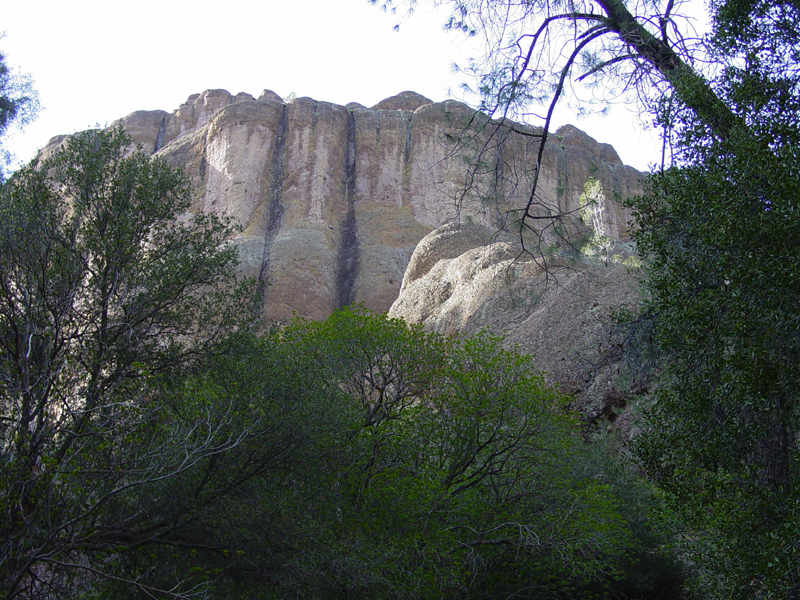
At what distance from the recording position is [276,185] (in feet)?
153

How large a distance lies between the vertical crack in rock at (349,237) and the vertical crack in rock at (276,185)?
4091 millimetres

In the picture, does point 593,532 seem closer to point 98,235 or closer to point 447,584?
point 447,584

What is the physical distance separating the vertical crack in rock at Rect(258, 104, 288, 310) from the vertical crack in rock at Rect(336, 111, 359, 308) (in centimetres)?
409

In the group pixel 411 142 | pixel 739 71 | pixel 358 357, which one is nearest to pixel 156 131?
pixel 411 142

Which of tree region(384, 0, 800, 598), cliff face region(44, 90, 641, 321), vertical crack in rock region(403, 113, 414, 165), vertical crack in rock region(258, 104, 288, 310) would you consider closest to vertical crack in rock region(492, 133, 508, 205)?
tree region(384, 0, 800, 598)

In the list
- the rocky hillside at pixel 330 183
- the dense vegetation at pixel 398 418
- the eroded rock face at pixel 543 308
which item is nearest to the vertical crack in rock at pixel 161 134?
the rocky hillside at pixel 330 183

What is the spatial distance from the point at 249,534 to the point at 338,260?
34.9m

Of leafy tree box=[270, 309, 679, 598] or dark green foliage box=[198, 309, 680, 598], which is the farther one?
leafy tree box=[270, 309, 679, 598]

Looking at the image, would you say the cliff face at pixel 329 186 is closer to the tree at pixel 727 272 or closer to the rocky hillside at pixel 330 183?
the rocky hillside at pixel 330 183

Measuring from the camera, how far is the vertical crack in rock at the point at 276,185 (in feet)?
145

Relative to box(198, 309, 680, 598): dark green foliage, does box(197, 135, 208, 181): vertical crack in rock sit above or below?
above

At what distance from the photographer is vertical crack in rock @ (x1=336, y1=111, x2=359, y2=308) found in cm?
4296

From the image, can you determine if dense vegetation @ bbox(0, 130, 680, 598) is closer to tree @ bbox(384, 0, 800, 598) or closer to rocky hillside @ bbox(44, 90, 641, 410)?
tree @ bbox(384, 0, 800, 598)

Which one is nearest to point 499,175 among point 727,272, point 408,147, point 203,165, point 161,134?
point 727,272
